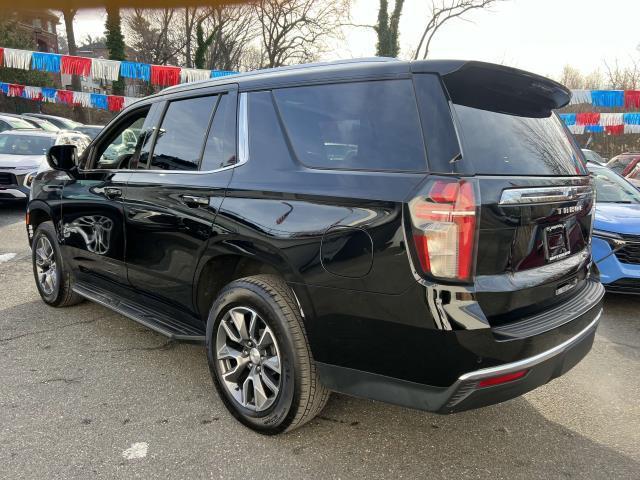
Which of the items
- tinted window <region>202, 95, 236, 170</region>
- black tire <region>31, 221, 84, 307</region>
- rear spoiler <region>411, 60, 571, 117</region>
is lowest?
black tire <region>31, 221, 84, 307</region>

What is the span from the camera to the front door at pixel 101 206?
3.51 meters

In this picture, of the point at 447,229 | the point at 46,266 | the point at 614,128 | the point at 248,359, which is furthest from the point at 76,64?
the point at 614,128

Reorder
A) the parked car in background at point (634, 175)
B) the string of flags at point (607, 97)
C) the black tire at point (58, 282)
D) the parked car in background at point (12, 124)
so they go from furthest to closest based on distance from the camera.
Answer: the string of flags at point (607, 97) < the parked car in background at point (12, 124) < the parked car in background at point (634, 175) < the black tire at point (58, 282)

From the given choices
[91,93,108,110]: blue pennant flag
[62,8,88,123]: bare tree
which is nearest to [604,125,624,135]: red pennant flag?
[91,93,108,110]: blue pennant flag

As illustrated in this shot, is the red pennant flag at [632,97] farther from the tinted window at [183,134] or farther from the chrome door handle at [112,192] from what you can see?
the chrome door handle at [112,192]

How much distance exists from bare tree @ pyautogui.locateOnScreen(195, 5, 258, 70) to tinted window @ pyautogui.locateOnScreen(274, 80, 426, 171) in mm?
35262

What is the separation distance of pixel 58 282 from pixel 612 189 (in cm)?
626

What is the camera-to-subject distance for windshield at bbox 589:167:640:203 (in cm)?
566

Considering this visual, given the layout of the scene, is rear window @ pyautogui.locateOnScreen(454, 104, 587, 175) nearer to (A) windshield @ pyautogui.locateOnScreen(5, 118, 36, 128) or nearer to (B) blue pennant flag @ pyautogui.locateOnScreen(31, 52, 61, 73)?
(A) windshield @ pyautogui.locateOnScreen(5, 118, 36, 128)

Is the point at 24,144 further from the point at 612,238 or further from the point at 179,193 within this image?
the point at 612,238

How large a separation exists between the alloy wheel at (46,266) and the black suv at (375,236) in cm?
181

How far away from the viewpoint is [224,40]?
3694 cm

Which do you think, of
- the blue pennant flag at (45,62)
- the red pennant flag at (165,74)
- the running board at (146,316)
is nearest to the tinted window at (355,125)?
the running board at (146,316)

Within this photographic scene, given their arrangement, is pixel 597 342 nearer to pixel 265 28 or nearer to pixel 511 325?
pixel 511 325
